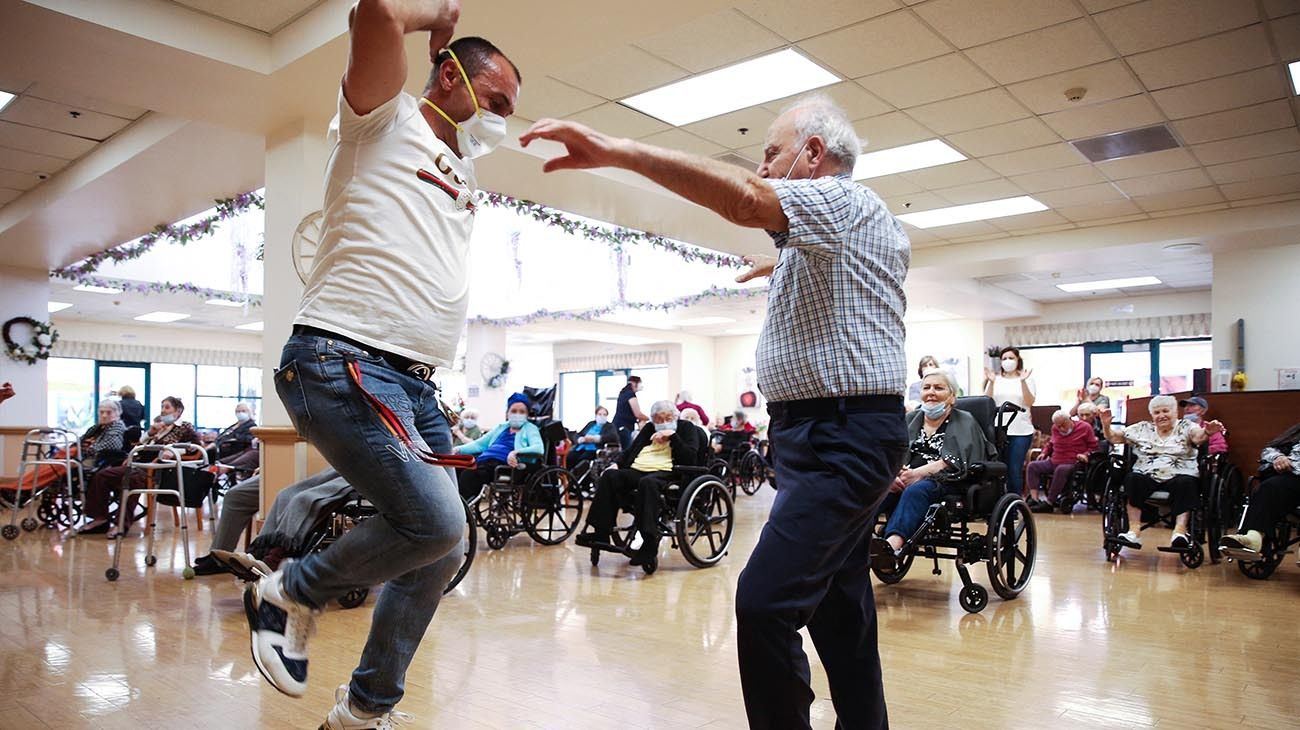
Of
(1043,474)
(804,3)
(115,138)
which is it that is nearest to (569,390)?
(1043,474)

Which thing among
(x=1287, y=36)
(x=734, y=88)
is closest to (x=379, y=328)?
(x=734, y=88)

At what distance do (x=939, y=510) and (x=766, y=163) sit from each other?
2.61 meters

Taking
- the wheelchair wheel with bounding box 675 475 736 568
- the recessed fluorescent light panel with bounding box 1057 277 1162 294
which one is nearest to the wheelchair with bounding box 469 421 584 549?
the wheelchair wheel with bounding box 675 475 736 568

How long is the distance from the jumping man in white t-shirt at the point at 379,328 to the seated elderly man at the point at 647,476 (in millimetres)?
3230

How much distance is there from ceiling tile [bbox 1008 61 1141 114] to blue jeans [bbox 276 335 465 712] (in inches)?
189

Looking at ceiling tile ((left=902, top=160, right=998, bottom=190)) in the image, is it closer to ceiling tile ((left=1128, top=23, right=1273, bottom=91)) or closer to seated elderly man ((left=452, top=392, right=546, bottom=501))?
ceiling tile ((left=1128, top=23, right=1273, bottom=91))

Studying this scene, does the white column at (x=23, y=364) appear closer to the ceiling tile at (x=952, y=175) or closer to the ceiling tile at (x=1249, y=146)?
the ceiling tile at (x=952, y=175)

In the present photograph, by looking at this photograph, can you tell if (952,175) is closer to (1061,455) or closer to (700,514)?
(1061,455)

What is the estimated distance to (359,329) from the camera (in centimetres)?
148

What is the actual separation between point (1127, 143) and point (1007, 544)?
3.72 m

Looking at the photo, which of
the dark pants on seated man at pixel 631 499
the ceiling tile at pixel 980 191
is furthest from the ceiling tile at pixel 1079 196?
the dark pants on seated man at pixel 631 499

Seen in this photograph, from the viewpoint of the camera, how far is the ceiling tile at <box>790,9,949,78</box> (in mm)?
4434

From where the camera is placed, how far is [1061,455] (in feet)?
27.7

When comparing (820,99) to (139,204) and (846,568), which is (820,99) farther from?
(139,204)
